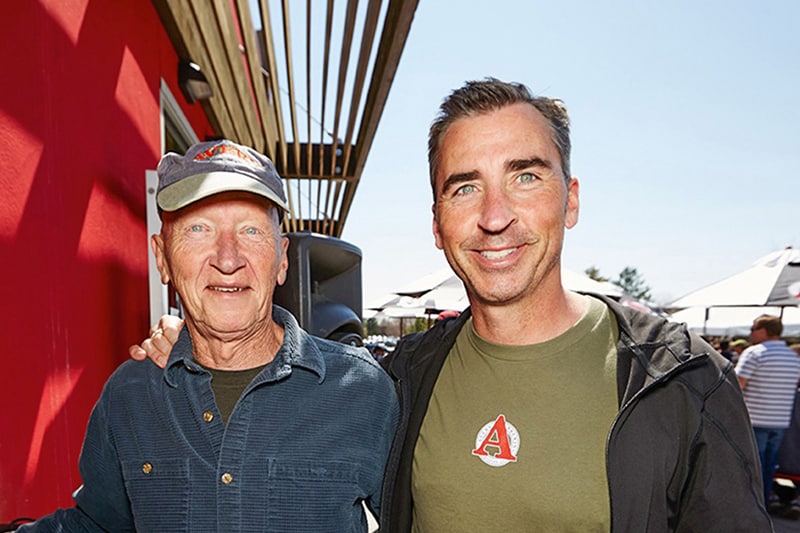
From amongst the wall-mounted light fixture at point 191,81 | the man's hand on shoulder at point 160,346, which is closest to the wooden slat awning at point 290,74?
the wall-mounted light fixture at point 191,81

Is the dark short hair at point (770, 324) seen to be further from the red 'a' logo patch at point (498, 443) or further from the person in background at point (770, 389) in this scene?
the red 'a' logo patch at point (498, 443)

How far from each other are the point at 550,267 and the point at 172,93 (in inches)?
128

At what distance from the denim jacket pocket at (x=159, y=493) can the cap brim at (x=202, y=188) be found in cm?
61

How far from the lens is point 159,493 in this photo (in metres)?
1.31

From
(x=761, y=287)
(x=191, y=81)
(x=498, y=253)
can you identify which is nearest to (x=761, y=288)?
(x=761, y=287)

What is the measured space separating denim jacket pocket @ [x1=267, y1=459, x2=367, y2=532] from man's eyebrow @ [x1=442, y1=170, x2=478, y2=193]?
29.3 inches

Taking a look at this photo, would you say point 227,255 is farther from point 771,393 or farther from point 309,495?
point 771,393

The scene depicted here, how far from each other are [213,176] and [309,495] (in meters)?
0.79

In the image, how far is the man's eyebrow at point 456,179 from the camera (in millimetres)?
1428

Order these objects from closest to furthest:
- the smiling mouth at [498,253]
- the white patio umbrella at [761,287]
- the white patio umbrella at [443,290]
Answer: the smiling mouth at [498,253] < the white patio umbrella at [761,287] < the white patio umbrella at [443,290]

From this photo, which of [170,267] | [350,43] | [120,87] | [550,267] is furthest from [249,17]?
[550,267]

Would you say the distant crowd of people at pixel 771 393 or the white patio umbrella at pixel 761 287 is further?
the white patio umbrella at pixel 761 287

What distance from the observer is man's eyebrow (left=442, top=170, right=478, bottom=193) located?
1.43m

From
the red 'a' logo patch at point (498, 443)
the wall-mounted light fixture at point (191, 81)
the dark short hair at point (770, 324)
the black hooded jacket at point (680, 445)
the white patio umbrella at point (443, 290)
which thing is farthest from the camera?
the white patio umbrella at point (443, 290)
